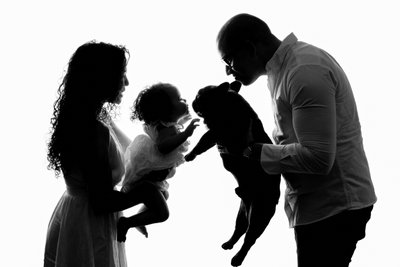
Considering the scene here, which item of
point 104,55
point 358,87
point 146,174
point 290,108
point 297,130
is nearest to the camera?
point 297,130

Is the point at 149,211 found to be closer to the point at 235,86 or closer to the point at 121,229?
the point at 121,229

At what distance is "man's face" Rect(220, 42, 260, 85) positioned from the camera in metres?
1.78

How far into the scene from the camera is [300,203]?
1782 mm

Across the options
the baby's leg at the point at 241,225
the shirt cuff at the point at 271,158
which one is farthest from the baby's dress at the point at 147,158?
the shirt cuff at the point at 271,158

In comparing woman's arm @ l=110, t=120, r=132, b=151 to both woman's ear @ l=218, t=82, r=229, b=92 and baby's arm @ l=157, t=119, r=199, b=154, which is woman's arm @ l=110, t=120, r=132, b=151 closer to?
baby's arm @ l=157, t=119, r=199, b=154

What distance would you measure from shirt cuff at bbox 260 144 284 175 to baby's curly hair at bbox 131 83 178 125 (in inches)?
21.7

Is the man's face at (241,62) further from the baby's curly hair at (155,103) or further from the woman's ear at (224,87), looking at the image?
the baby's curly hair at (155,103)

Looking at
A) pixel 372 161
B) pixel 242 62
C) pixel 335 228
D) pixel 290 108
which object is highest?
pixel 242 62

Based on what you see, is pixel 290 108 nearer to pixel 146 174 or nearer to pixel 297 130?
pixel 297 130

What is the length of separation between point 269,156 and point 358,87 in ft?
5.95

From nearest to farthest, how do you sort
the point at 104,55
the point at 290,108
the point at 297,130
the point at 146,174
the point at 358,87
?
the point at 297,130
the point at 290,108
the point at 104,55
the point at 146,174
the point at 358,87

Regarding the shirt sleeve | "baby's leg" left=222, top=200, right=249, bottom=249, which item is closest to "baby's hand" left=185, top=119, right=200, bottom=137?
"baby's leg" left=222, top=200, right=249, bottom=249

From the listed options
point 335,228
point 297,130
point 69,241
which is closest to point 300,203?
point 335,228

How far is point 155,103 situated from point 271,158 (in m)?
0.62
